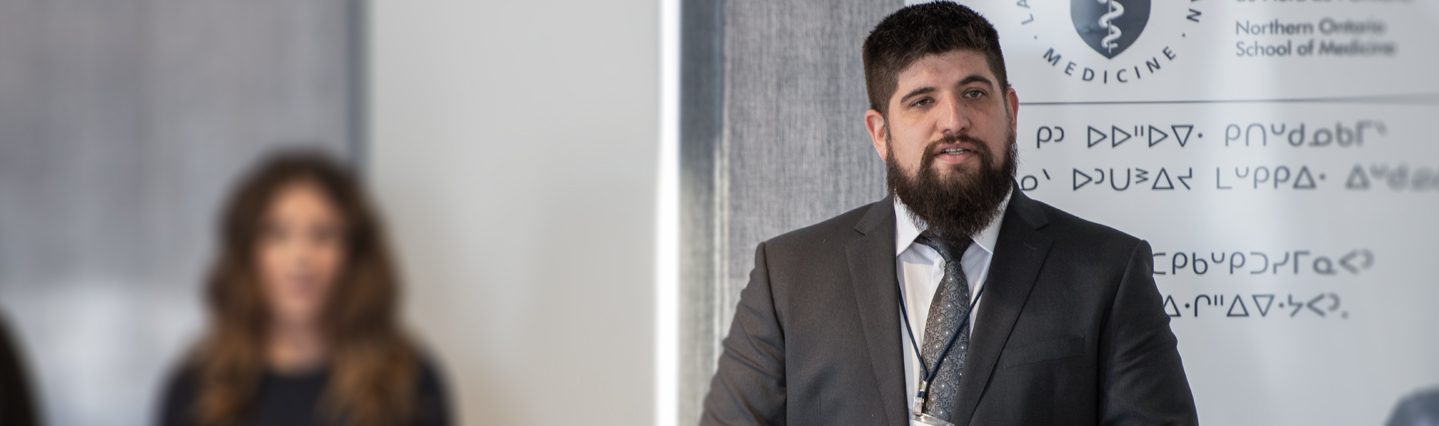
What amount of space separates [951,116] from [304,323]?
0.78m

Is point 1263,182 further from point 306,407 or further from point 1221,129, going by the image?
point 306,407

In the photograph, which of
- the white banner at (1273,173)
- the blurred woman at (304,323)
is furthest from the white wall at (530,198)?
the white banner at (1273,173)

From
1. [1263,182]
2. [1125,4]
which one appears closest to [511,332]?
[1125,4]

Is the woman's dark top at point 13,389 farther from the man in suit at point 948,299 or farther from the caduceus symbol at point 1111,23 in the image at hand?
the caduceus symbol at point 1111,23

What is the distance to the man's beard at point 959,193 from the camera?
124cm

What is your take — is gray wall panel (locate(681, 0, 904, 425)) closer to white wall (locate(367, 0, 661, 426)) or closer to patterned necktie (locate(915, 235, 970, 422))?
white wall (locate(367, 0, 661, 426))

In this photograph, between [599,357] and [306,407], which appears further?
[599,357]

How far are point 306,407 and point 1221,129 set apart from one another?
1269mm

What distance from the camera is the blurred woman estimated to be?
43.1 inches

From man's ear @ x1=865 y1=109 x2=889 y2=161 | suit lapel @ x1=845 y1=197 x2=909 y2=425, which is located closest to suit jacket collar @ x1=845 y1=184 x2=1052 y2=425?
suit lapel @ x1=845 y1=197 x2=909 y2=425

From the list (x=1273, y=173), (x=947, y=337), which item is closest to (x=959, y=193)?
(x=947, y=337)

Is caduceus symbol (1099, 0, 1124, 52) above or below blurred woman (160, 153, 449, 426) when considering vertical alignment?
above

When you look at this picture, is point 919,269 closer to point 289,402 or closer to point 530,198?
point 530,198

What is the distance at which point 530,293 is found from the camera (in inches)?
55.6
